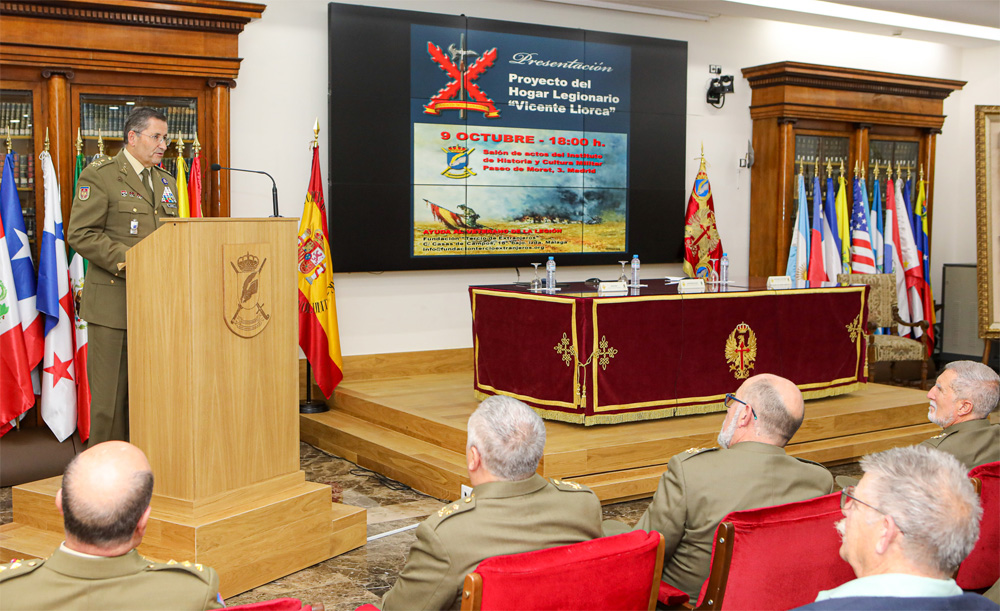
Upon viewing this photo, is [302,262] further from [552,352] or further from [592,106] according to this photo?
[592,106]

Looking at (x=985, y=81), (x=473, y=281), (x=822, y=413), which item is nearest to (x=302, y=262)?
(x=473, y=281)

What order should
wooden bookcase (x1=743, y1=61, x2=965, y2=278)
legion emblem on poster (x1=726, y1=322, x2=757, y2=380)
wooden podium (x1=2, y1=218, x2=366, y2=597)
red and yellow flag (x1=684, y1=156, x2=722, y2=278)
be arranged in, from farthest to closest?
1. wooden bookcase (x1=743, y1=61, x2=965, y2=278)
2. red and yellow flag (x1=684, y1=156, x2=722, y2=278)
3. legion emblem on poster (x1=726, y1=322, x2=757, y2=380)
4. wooden podium (x1=2, y1=218, x2=366, y2=597)

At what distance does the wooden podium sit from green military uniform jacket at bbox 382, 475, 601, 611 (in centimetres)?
145

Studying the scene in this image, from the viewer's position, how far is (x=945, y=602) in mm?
1487

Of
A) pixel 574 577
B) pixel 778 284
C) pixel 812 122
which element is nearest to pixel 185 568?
pixel 574 577

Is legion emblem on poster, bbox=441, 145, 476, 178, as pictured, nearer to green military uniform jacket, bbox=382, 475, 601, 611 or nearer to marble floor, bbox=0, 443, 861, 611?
marble floor, bbox=0, 443, 861, 611

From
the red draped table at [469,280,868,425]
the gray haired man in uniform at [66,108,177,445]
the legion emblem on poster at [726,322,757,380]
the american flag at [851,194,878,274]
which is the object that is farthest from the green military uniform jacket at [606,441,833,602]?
the american flag at [851,194,878,274]

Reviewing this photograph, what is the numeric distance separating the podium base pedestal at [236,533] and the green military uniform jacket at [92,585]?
5.27ft

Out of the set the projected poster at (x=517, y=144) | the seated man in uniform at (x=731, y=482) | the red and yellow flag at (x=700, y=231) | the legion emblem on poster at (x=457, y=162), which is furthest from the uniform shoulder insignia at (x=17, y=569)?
the red and yellow flag at (x=700, y=231)

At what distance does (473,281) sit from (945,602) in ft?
18.6

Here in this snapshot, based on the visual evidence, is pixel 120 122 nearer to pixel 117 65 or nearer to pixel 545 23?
pixel 117 65

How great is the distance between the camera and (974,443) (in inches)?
118

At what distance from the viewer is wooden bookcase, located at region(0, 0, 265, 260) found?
5148 mm

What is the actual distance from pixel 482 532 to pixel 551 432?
9.93ft
